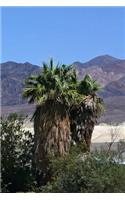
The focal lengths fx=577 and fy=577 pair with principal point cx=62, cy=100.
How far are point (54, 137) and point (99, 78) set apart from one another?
130 ft

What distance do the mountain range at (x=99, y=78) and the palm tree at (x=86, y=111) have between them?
3219 centimetres

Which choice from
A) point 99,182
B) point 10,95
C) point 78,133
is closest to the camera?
point 99,182

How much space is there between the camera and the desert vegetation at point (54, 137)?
72.4 feet

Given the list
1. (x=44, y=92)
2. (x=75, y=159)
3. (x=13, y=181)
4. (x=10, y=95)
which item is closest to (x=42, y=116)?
(x=44, y=92)

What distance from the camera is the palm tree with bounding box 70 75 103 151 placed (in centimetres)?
2541

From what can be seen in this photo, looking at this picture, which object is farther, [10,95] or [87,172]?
[10,95]

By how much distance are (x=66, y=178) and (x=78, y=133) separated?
6.91 metres

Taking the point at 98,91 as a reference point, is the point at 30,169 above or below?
below

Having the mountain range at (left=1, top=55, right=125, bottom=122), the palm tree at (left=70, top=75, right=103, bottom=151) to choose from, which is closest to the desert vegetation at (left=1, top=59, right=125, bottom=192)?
the palm tree at (left=70, top=75, right=103, bottom=151)

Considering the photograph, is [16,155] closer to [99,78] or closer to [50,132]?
[50,132]

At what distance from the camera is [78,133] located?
1016 inches

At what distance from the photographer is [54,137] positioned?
2395cm
